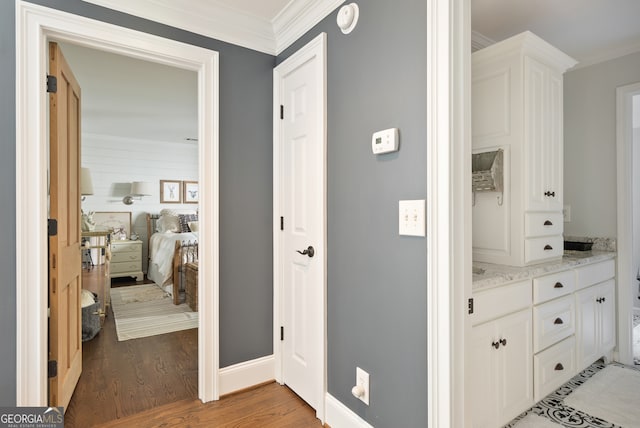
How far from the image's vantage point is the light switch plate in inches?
54.1

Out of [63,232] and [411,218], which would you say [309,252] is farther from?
[63,232]

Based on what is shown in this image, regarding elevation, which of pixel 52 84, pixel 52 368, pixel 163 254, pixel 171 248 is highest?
pixel 52 84

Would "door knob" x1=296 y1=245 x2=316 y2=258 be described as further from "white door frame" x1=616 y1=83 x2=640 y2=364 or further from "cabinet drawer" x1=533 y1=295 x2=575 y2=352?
"white door frame" x1=616 y1=83 x2=640 y2=364

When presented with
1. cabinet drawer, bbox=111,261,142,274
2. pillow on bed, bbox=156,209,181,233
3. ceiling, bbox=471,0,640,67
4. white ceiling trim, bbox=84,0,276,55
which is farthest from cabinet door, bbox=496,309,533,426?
cabinet drawer, bbox=111,261,142,274

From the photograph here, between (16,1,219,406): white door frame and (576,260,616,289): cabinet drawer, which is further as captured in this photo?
(576,260,616,289): cabinet drawer

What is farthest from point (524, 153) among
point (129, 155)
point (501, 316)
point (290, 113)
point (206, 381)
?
point (129, 155)

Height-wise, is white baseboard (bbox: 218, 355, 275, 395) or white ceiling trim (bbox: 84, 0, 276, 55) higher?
white ceiling trim (bbox: 84, 0, 276, 55)

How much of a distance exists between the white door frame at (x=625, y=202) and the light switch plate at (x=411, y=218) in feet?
7.93

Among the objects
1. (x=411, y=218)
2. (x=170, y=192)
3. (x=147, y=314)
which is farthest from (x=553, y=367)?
(x=170, y=192)

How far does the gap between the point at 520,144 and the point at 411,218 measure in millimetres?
1179

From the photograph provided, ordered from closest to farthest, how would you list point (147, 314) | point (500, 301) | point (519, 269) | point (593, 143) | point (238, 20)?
point (500, 301)
point (519, 269)
point (238, 20)
point (593, 143)
point (147, 314)

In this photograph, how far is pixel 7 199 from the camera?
168cm

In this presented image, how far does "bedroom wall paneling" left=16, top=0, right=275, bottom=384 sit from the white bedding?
254cm

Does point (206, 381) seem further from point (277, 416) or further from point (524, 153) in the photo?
point (524, 153)
